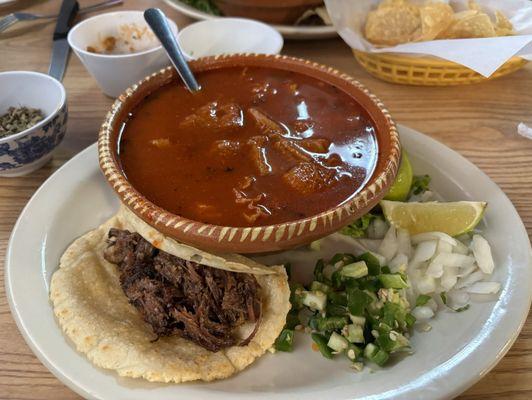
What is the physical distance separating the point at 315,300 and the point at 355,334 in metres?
0.20

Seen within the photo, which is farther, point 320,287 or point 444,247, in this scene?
point 444,247

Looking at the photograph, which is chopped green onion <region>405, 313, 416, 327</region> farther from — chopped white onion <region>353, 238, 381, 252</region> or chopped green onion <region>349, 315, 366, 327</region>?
chopped white onion <region>353, 238, 381, 252</region>

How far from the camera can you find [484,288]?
1.99m

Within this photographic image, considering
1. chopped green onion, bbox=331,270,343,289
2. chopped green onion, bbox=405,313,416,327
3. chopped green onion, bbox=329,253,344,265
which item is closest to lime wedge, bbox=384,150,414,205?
chopped green onion, bbox=329,253,344,265

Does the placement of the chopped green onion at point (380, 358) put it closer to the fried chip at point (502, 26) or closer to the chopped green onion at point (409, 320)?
the chopped green onion at point (409, 320)

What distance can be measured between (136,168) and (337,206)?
0.83 meters

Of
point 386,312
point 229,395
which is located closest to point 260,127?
point 386,312

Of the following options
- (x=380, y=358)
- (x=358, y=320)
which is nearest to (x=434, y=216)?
(x=358, y=320)

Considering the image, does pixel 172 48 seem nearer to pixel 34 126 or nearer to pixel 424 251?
pixel 34 126

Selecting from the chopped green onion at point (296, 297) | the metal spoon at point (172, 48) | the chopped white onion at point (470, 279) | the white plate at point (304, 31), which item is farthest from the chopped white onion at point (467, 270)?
the white plate at point (304, 31)

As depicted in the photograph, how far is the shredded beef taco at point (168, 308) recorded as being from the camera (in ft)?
5.78

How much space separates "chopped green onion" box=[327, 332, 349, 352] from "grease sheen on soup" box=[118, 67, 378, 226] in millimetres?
463

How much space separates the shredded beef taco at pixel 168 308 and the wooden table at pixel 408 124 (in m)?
0.24

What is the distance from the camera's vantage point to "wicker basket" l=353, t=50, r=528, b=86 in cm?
315
